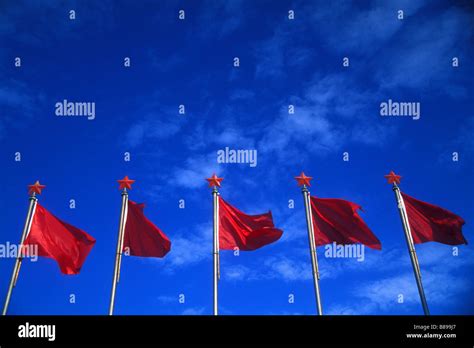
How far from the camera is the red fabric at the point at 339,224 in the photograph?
73.9ft

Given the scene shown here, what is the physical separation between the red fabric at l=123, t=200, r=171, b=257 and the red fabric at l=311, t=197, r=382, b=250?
7.11 metres

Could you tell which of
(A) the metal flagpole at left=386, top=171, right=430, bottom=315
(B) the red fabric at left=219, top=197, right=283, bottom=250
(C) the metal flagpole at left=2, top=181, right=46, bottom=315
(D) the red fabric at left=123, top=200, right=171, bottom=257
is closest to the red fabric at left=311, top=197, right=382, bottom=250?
(A) the metal flagpole at left=386, top=171, right=430, bottom=315

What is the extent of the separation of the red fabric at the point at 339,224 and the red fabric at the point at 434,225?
2506mm

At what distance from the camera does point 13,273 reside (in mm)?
19750

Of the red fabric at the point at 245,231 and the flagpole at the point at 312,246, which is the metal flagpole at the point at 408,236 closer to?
the flagpole at the point at 312,246

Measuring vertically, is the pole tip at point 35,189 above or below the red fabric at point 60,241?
above

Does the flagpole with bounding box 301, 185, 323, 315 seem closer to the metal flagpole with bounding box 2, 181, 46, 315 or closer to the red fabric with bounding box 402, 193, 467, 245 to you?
the red fabric with bounding box 402, 193, 467, 245

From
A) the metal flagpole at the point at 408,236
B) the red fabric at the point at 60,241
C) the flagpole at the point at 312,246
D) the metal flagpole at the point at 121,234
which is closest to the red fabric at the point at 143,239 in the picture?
the metal flagpole at the point at 121,234
